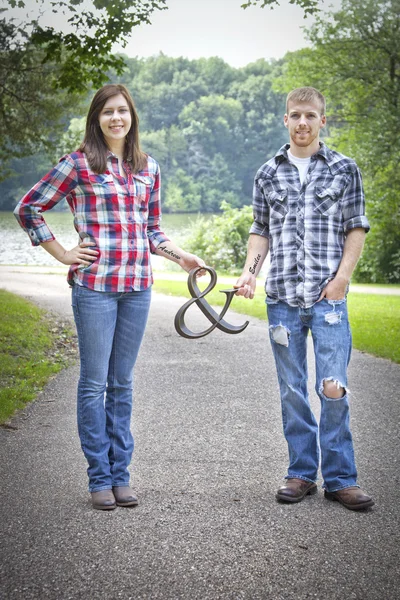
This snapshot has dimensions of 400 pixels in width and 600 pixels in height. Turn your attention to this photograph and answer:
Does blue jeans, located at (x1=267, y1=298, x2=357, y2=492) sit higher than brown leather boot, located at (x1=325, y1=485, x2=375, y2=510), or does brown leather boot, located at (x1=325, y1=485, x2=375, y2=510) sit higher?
blue jeans, located at (x1=267, y1=298, x2=357, y2=492)

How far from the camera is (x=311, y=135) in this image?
13.0ft

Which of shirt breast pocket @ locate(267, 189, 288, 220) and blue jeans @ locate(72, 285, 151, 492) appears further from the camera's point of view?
shirt breast pocket @ locate(267, 189, 288, 220)

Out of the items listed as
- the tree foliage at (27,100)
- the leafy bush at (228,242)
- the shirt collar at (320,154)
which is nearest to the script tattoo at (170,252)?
the shirt collar at (320,154)

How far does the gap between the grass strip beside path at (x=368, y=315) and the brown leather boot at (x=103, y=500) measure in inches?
224

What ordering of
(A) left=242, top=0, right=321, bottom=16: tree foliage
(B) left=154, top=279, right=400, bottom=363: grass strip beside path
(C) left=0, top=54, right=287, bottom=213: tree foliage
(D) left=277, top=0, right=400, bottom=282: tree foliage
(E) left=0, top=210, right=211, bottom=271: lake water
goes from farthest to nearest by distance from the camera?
(C) left=0, top=54, right=287, bottom=213: tree foliage → (E) left=0, top=210, right=211, bottom=271: lake water → (D) left=277, top=0, right=400, bottom=282: tree foliage → (A) left=242, top=0, right=321, bottom=16: tree foliage → (B) left=154, top=279, right=400, bottom=363: grass strip beside path

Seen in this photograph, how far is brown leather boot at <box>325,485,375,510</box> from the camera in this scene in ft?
12.7

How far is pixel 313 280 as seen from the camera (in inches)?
155

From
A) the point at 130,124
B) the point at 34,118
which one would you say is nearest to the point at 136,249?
the point at 130,124

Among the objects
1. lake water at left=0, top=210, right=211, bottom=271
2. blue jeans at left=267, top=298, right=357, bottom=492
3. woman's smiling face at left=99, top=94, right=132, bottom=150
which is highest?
woman's smiling face at left=99, top=94, right=132, bottom=150

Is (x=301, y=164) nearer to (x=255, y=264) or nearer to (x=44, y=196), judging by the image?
Result: (x=255, y=264)

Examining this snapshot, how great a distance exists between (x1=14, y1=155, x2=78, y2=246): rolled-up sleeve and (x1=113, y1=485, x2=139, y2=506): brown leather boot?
1373mm

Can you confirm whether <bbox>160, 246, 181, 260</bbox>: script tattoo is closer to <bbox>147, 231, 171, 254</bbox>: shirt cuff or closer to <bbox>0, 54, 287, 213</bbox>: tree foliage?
<bbox>147, 231, 171, 254</bbox>: shirt cuff

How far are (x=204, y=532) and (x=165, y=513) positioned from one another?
339 millimetres

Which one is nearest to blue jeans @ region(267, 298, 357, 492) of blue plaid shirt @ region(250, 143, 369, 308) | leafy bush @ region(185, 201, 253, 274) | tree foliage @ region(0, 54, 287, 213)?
blue plaid shirt @ region(250, 143, 369, 308)
